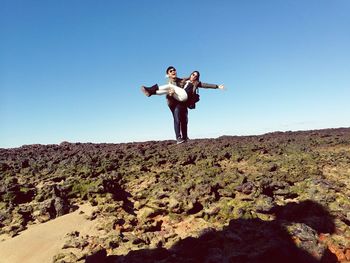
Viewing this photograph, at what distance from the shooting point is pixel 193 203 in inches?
237

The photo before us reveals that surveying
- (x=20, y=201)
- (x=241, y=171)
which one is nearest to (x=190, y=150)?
(x=241, y=171)

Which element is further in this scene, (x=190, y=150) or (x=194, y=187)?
(x=190, y=150)

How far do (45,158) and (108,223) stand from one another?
559 centimetres

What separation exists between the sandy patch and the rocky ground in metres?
0.15

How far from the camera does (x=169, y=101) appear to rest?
33.7 feet

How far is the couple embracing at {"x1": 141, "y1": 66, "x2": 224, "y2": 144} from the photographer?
992cm

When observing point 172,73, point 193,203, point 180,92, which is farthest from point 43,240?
point 172,73

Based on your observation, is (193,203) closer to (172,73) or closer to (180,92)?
(180,92)

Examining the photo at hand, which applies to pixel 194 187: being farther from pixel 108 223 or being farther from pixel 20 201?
pixel 20 201

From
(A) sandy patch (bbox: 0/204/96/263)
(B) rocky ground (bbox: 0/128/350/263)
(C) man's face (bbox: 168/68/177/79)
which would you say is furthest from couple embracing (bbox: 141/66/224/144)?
(A) sandy patch (bbox: 0/204/96/263)

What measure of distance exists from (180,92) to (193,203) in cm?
463

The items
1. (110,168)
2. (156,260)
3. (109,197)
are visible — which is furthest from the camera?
(110,168)

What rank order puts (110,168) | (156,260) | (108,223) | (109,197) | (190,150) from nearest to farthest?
(156,260) < (108,223) < (109,197) < (110,168) < (190,150)

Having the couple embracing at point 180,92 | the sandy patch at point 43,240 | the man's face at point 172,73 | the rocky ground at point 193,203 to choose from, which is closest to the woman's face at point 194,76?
the couple embracing at point 180,92
